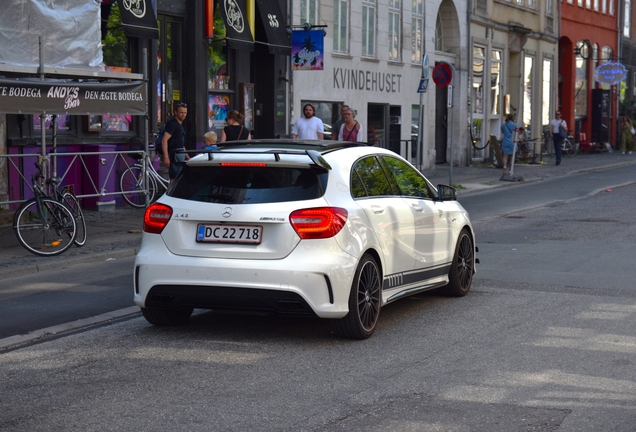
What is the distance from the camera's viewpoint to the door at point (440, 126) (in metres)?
37.0

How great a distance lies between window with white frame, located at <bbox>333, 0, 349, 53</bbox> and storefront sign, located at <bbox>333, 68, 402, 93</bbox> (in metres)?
0.64

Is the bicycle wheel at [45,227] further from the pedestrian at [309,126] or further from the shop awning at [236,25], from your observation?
the shop awning at [236,25]

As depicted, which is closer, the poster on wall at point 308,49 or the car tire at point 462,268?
the car tire at point 462,268

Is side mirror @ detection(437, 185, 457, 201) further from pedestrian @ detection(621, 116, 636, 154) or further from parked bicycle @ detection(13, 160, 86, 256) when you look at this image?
Result: pedestrian @ detection(621, 116, 636, 154)

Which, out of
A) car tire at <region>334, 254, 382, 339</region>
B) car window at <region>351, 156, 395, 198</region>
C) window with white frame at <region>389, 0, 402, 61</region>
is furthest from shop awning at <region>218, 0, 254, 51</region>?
car tire at <region>334, 254, 382, 339</region>

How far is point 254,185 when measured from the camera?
25.6 feet

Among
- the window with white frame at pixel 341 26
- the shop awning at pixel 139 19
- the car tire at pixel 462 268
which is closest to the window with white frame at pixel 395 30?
the window with white frame at pixel 341 26

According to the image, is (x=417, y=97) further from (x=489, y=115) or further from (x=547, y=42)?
(x=547, y=42)

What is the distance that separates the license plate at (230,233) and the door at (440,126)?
29.7 metres

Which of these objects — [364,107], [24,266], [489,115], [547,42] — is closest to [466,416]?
[24,266]

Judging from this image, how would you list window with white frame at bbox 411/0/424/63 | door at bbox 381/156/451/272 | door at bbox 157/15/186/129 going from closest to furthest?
door at bbox 381/156/451/272 < door at bbox 157/15/186/129 < window with white frame at bbox 411/0/424/63

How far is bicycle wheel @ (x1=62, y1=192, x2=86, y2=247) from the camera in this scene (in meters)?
13.5

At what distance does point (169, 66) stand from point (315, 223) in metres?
15.1

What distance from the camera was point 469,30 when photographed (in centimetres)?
3753
